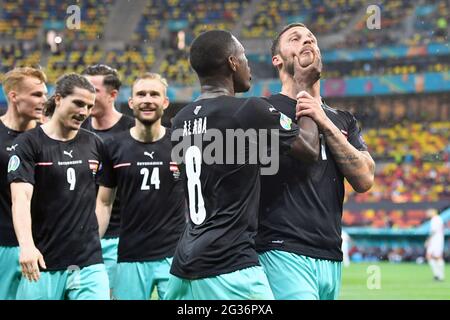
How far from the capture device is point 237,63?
4.08 m

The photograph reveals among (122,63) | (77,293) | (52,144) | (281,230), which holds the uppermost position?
(122,63)

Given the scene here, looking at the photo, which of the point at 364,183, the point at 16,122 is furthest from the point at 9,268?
the point at 364,183

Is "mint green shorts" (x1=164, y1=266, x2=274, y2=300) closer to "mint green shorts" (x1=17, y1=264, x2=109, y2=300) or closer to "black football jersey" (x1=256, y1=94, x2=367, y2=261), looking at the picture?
"black football jersey" (x1=256, y1=94, x2=367, y2=261)

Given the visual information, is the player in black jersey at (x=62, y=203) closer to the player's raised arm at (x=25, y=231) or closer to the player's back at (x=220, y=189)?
the player's raised arm at (x=25, y=231)

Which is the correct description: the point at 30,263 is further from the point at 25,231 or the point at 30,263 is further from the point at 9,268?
the point at 9,268

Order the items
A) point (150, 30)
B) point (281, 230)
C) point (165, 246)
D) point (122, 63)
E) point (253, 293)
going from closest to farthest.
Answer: point (253, 293) → point (281, 230) → point (165, 246) → point (122, 63) → point (150, 30)

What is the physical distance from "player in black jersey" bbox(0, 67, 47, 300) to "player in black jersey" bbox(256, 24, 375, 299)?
2.66 metres

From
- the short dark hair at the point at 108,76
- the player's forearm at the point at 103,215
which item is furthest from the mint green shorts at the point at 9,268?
the short dark hair at the point at 108,76

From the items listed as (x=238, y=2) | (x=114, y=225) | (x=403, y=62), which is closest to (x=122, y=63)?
(x=238, y=2)

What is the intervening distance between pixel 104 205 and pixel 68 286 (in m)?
1.26

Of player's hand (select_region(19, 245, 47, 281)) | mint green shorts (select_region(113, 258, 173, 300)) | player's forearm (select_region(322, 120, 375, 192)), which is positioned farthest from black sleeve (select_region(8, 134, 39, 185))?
player's forearm (select_region(322, 120, 375, 192))

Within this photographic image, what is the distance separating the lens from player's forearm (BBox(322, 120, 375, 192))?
4375 millimetres
